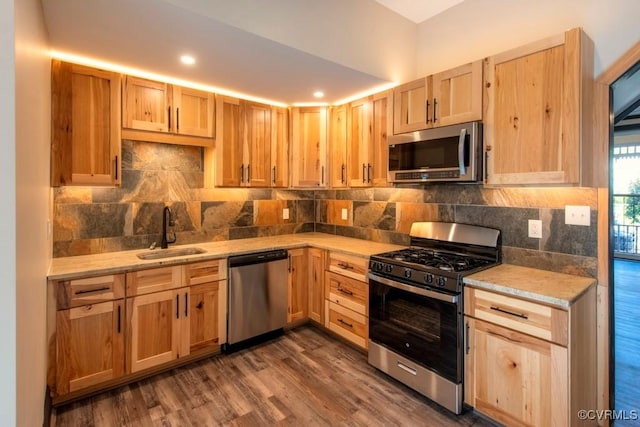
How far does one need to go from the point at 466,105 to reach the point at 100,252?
124 inches

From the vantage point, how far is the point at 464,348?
2.05 meters

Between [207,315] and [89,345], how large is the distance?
821mm

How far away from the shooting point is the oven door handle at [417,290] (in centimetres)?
206

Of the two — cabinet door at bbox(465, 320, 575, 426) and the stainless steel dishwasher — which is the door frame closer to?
cabinet door at bbox(465, 320, 575, 426)

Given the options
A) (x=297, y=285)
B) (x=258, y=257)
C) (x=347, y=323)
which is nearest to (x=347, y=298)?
(x=347, y=323)

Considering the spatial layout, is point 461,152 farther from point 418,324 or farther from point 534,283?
point 418,324

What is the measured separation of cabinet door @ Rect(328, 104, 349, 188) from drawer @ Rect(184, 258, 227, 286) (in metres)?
1.40

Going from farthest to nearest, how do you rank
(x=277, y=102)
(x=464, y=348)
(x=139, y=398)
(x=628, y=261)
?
1. (x=628, y=261)
2. (x=277, y=102)
3. (x=139, y=398)
4. (x=464, y=348)

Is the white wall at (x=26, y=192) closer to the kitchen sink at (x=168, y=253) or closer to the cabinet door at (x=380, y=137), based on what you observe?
the kitchen sink at (x=168, y=253)

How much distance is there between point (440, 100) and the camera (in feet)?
7.99

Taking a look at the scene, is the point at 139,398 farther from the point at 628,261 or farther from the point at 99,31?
the point at 628,261

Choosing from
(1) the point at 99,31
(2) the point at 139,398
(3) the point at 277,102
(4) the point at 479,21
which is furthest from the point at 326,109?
(2) the point at 139,398

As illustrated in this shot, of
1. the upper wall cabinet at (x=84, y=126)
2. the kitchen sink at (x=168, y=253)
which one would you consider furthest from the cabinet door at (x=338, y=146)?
the upper wall cabinet at (x=84, y=126)

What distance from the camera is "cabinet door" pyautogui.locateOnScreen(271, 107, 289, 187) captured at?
3442 millimetres
